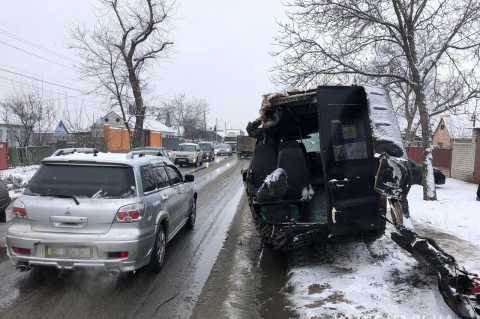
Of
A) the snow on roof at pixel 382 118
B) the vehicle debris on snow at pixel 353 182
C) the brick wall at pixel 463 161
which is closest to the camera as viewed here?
the vehicle debris on snow at pixel 353 182

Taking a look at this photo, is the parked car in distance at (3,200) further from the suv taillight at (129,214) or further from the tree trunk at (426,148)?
the tree trunk at (426,148)

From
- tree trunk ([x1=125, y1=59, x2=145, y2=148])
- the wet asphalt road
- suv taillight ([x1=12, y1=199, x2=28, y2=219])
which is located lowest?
the wet asphalt road

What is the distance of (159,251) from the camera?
18.1 feet

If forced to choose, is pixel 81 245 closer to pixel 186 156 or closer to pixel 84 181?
pixel 84 181

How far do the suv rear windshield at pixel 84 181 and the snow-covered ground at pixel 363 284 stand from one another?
8.24ft

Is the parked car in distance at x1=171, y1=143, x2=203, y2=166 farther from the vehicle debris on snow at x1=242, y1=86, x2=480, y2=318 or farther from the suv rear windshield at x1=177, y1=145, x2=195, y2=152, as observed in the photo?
the vehicle debris on snow at x1=242, y1=86, x2=480, y2=318

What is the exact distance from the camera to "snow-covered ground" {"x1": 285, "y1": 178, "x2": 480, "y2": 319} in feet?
13.5

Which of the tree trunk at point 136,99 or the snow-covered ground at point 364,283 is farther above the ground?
the tree trunk at point 136,99

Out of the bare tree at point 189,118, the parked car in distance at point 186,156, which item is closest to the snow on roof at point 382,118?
the parked car in distance at point 186,156

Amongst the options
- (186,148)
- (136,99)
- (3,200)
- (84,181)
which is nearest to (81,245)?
(84,181)

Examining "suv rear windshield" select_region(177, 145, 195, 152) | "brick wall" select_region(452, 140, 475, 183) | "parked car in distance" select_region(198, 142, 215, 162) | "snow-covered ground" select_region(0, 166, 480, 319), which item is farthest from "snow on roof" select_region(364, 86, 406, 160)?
"parked car in distance" select_region(198, 142, 215, 162)

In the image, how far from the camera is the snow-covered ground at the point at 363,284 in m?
4.12

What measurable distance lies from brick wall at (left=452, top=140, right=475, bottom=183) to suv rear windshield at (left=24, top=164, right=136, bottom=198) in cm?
1958

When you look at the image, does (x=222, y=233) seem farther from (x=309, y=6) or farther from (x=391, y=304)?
(x=309, y=6)
